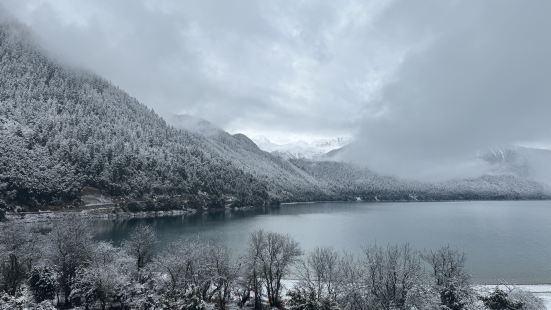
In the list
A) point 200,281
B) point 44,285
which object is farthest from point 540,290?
point 44,285

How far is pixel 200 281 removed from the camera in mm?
57312

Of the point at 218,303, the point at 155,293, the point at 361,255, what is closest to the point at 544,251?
the point at 361,255

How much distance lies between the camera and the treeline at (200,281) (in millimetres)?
50750

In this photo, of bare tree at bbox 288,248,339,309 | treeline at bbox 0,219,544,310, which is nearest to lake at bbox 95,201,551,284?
treeline at bbox 0,219,544,310

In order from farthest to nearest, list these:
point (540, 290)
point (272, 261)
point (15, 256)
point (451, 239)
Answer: point (451, 239)
point (540, 290)
point (272, 261)
point (15, 256)

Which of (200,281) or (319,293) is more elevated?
(200,281)

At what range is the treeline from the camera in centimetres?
5075

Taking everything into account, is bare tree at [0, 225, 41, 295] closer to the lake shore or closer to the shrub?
the shrub

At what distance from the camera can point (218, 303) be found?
58.2 metres

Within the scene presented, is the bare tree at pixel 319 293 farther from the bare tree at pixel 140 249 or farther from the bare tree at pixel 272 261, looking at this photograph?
the bare tree at pixel 140 249

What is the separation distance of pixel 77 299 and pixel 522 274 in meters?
94.9

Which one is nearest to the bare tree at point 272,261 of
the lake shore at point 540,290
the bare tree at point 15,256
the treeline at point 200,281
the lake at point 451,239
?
the treeline at point 200,281

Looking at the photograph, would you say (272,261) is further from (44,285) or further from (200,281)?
(44,285)

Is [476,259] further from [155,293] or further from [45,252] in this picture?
[45,252]
